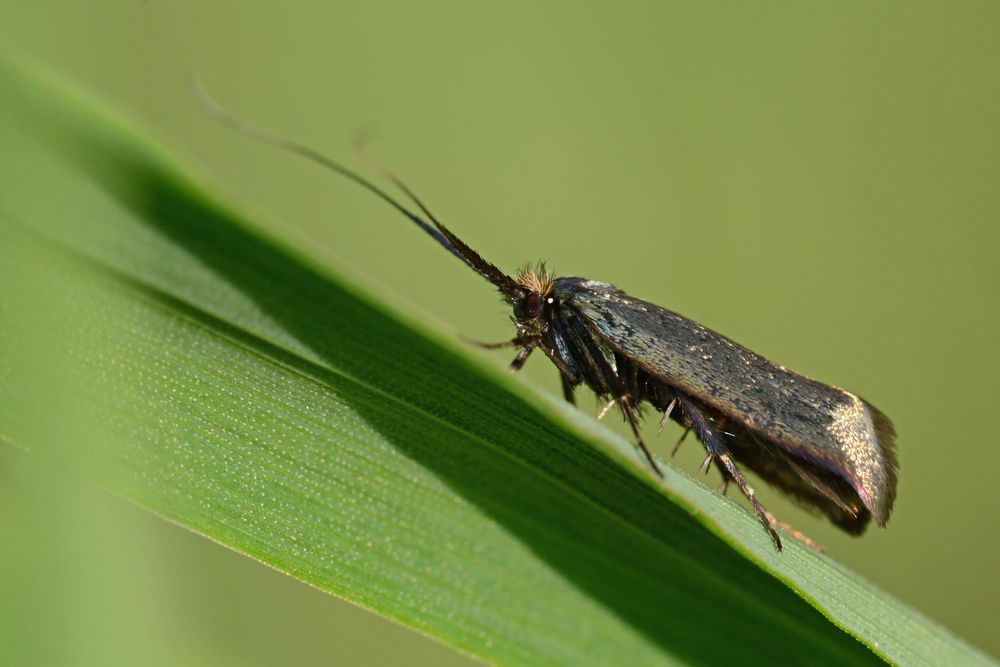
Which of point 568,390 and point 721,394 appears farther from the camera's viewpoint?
point 568,390

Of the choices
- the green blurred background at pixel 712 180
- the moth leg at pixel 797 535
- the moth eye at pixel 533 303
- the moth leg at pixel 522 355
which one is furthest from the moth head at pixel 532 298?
the green blurred background at pixel 712 180

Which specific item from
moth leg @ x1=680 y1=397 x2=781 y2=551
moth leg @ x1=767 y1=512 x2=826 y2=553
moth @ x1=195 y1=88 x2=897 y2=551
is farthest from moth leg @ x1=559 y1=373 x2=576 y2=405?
moth leg @ x1=767 y1=512 x2=826 y2=553

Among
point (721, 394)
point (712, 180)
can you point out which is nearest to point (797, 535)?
point (721, 394)

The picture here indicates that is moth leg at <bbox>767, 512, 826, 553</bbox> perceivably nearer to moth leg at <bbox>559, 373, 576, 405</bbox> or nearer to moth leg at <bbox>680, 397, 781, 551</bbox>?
moth leg at <bbox>680, 397, 781, 551</bbox>

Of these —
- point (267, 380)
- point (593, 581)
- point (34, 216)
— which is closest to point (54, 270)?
point (34, 216)

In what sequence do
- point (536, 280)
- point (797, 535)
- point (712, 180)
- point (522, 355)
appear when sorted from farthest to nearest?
point (712, 180), point (536, 280), point (522, 355), point (797, 535)

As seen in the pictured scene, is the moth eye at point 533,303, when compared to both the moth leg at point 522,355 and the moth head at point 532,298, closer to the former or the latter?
the moth head at point 532,298

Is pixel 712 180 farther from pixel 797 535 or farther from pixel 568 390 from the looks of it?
pixel 797 535
